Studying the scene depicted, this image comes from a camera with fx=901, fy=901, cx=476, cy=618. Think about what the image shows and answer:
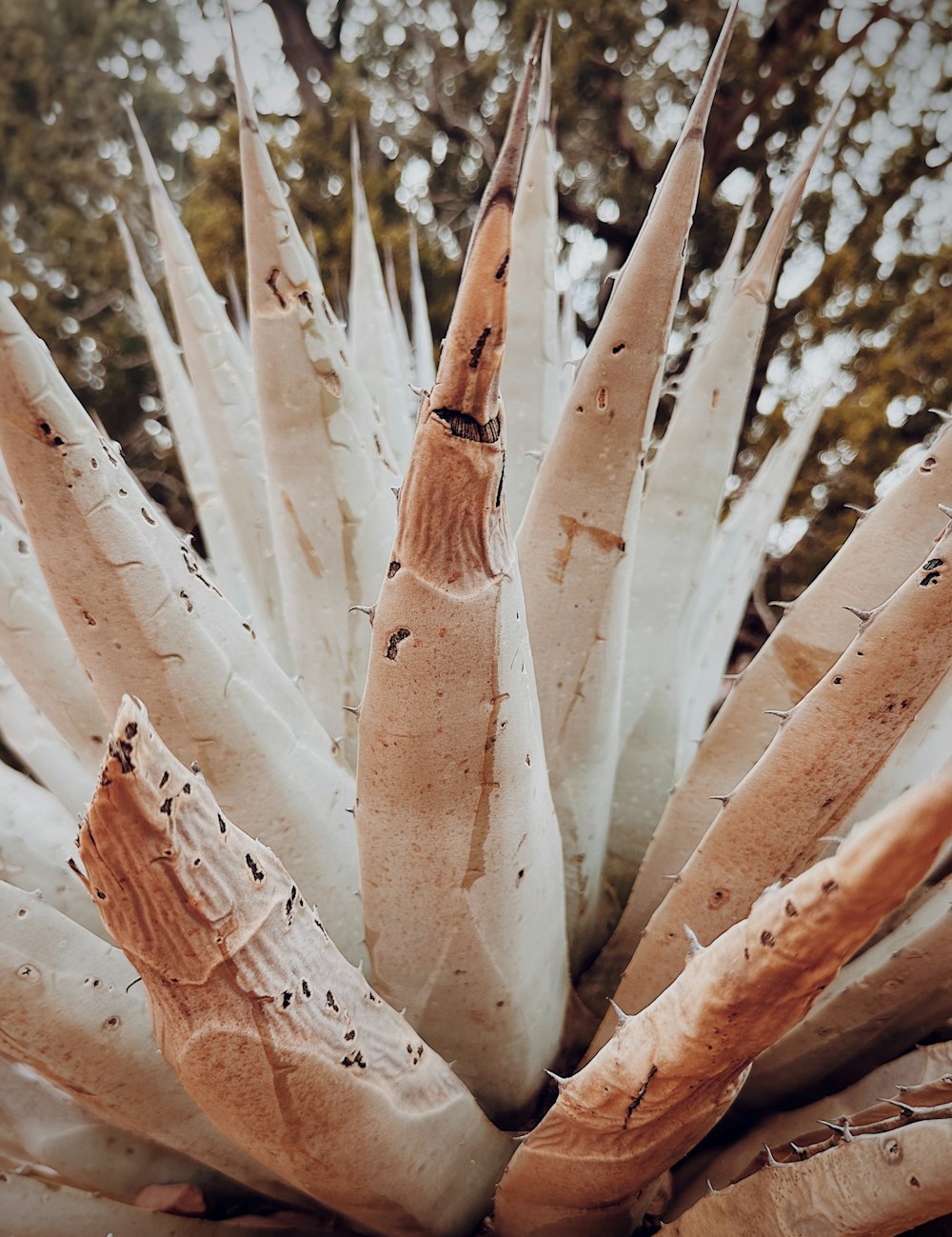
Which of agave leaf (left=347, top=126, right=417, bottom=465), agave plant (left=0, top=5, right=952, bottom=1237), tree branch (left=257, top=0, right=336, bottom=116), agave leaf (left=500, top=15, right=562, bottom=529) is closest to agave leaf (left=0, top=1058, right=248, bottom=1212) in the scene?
agave plant (left=0, top=5, right=952, bottom=1237)

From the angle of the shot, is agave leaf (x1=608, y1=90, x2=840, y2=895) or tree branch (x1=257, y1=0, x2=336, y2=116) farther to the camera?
tree branch (x1=257, y1=0, x2=336, y2=116)

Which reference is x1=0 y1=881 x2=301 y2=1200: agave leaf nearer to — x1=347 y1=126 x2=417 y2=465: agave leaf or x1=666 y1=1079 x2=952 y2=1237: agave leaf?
x1=666 y1=1079 x2=952 y2=1237: agave leaf

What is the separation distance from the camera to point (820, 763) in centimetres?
58

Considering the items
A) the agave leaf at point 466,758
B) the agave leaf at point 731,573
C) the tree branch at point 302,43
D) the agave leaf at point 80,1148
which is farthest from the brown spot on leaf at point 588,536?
the tree branch at point 302,43

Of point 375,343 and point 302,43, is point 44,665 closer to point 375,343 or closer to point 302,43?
point 375,343

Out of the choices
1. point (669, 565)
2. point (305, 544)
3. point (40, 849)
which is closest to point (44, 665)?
point (40, 849)

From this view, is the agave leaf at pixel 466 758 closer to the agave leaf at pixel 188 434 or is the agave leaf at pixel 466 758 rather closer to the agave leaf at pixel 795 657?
the agave leaf at pixel 795 657

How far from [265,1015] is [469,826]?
0.60ft

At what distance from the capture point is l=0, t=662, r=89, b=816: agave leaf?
943mm

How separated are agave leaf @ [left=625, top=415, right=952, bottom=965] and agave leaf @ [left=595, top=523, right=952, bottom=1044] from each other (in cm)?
12

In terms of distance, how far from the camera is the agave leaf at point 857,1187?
0.51m

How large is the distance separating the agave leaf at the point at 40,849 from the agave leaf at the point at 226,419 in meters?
0.33

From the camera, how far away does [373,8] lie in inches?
119

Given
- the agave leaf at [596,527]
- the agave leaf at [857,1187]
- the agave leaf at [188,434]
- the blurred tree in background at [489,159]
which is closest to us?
the agave leaf at [857,1187]
